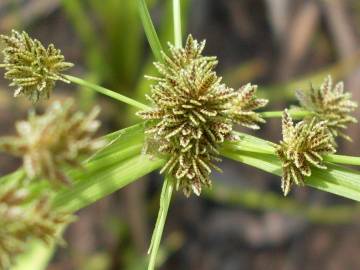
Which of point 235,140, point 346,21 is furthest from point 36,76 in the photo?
point 346,21

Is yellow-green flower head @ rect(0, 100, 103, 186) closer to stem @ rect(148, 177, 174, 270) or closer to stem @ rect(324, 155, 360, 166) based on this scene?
stem @ rect(148, 177, 174, 270)

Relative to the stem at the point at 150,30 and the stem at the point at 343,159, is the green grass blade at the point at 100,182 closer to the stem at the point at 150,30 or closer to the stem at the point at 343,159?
the stem at the point at 150,30

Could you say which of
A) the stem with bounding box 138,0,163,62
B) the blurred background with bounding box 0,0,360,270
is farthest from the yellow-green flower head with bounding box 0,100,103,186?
the blurred background with bounding box 0,0,360,270

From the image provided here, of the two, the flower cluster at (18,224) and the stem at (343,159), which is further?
the stem at (343,159)

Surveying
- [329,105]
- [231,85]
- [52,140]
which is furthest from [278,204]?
[52,140]

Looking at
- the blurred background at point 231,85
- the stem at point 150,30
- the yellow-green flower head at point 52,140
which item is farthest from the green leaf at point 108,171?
the blurred background at point 231,85

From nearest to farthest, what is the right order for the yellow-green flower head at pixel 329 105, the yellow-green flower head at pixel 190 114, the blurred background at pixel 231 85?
1. the yellow-green flower head at pixel 190 114
2. the yellow-green flower head at pixel 329 105
3. the blurred background at pixel 231 85
